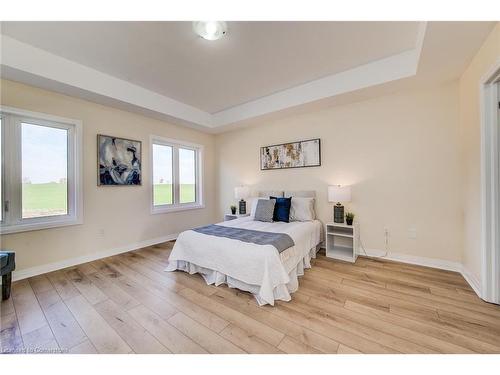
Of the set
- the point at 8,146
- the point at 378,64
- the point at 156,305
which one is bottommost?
the point at 156,305

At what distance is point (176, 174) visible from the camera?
175 inches

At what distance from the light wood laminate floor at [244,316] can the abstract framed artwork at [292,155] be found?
1952 millimetres

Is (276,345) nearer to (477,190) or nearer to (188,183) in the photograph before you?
(477,190)

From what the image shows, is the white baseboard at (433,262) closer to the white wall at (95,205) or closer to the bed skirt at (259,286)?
the bed skirt at (259,286)

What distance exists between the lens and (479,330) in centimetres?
155

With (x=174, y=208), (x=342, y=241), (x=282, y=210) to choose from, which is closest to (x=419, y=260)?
(x=342, y=241)

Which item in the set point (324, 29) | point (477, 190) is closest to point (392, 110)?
point (477, 190)

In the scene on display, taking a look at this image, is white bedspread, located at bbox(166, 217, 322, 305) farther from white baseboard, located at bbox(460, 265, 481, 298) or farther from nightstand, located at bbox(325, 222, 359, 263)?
white baseboard, located at bbox(460, 265, 481, 298)

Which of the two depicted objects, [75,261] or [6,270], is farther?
[75,261]

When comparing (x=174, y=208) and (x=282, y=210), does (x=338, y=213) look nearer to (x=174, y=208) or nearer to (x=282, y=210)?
(x=282, y=210)

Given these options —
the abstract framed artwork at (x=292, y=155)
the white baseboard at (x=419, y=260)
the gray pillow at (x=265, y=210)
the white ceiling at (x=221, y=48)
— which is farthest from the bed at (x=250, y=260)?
the white ceiling at (x=221, y=48)

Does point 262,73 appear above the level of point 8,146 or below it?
above

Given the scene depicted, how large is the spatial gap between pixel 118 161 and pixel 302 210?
10.6 feet
